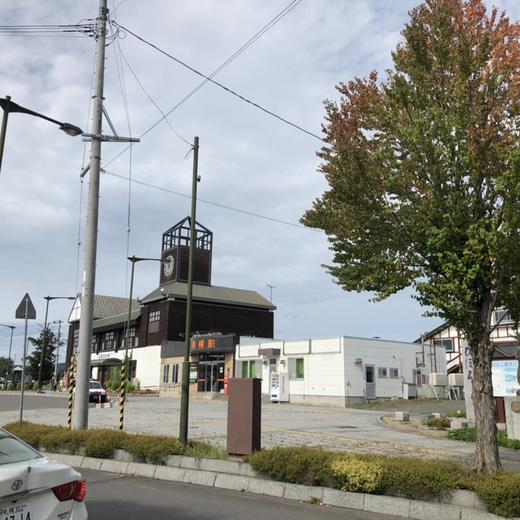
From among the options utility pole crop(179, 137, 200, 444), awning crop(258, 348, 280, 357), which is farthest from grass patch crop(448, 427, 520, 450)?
awning crop(258, 348, 280, 357)

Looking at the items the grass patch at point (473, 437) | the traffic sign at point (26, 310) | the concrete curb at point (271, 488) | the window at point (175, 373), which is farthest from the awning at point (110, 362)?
the concrete curb at point (271, 488)

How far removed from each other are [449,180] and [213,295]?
5229 cm

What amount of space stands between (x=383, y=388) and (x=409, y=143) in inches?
1288

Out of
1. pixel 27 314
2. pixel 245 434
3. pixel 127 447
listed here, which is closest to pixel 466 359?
pixel 245 434

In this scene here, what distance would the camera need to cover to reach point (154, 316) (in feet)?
190

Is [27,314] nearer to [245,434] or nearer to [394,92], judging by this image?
[245,434]

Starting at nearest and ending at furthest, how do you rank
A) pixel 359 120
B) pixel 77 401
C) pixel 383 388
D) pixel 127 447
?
pixel 359 120, pixel 127 447, pixel 77 401, pixel 383 388

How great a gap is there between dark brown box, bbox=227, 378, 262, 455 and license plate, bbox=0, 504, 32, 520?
629 cm

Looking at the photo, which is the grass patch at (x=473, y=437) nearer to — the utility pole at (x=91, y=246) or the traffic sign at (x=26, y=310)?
the utility pole at (x=91, y=246)

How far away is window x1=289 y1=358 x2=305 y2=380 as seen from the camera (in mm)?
38469

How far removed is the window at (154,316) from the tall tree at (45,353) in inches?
808

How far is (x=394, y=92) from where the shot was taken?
846 cm

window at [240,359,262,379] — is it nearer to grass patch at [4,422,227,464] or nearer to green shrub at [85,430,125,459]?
grass patch at [4,422,227,464]

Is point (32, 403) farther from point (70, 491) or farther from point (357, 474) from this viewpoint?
point (70, 491)
